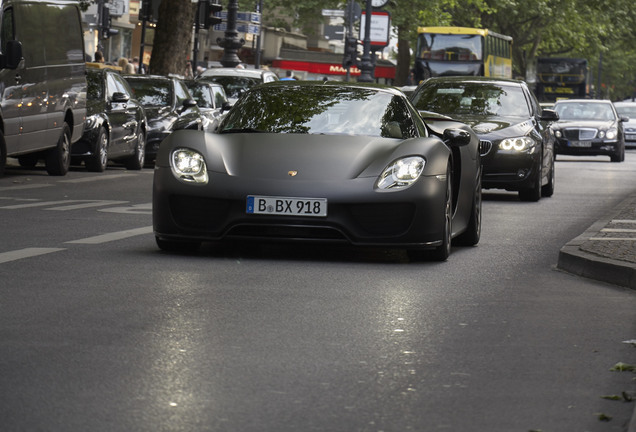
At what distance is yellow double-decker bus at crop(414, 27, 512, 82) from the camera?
57.4m

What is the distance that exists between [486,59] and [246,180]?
48403 millimetres

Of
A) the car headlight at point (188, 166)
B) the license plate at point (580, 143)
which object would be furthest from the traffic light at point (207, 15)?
the car headlight at point (188, 166)

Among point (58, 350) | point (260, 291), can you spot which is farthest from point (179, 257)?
point (58, 350)

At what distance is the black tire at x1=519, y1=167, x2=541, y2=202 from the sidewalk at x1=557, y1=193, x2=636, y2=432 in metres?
5.71

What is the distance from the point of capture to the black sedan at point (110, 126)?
2211cm

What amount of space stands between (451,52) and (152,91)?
107ft

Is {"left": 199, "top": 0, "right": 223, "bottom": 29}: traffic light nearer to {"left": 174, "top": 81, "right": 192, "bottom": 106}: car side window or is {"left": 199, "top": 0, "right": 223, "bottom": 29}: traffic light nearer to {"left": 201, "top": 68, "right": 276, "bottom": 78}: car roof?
{"left": 201, "top": 68, "right": 276, "bottom": 78}: car roof

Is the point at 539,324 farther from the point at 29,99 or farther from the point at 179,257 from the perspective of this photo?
the point at 29,99

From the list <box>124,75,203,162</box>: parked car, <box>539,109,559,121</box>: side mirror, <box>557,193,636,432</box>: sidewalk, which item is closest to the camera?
<box>557,193,636,432</box>: sidewalk

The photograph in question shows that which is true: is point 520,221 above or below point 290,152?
below

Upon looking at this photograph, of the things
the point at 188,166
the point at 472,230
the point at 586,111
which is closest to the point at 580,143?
the point at 586,111

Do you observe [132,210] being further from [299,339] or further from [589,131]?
[589,131]

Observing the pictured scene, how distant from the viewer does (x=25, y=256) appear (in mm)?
10023

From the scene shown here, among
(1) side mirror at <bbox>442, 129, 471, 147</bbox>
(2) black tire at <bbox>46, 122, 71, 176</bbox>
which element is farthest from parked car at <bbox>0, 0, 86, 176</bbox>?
(1) side mirror at <bbox>442, 129, 471, 147</bbox>
